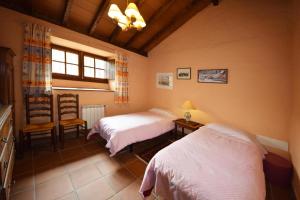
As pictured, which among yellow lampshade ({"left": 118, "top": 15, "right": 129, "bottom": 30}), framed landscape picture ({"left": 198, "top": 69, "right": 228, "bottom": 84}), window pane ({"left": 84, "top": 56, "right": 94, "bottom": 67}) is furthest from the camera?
window pane ({"left": 84, "top": 56, "right": 94, "bottom": 67})

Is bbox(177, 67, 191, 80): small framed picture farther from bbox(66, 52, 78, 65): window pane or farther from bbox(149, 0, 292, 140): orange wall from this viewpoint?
bbox(66, 52, 78, 65): window pane

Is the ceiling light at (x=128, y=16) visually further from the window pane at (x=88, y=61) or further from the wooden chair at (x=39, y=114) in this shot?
the window pane at (x=88, y=61)

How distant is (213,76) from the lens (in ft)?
9.42

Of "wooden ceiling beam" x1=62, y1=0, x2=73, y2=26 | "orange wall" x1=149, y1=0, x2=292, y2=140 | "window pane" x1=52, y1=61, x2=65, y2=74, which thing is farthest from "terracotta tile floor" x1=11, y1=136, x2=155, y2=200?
"wooden ceiling beam" x1=62, y1=0, x2=73, y2=26

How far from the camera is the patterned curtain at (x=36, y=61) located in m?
2.34

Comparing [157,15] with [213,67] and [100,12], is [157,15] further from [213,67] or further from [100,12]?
[213,67]

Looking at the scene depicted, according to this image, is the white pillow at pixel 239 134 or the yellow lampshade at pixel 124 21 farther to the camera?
the white pillow at pixel 239 134

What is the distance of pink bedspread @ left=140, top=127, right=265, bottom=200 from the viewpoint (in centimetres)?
102

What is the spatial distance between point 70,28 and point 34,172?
2.73 metres

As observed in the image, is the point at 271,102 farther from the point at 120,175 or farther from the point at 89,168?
the point at 89,168

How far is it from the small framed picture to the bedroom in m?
0.10

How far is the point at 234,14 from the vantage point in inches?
101

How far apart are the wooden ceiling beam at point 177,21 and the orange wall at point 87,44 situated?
1.91 feet

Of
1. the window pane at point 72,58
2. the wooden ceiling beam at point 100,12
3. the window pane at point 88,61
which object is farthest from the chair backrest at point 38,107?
the wooden ceiling beam at point 100,12
